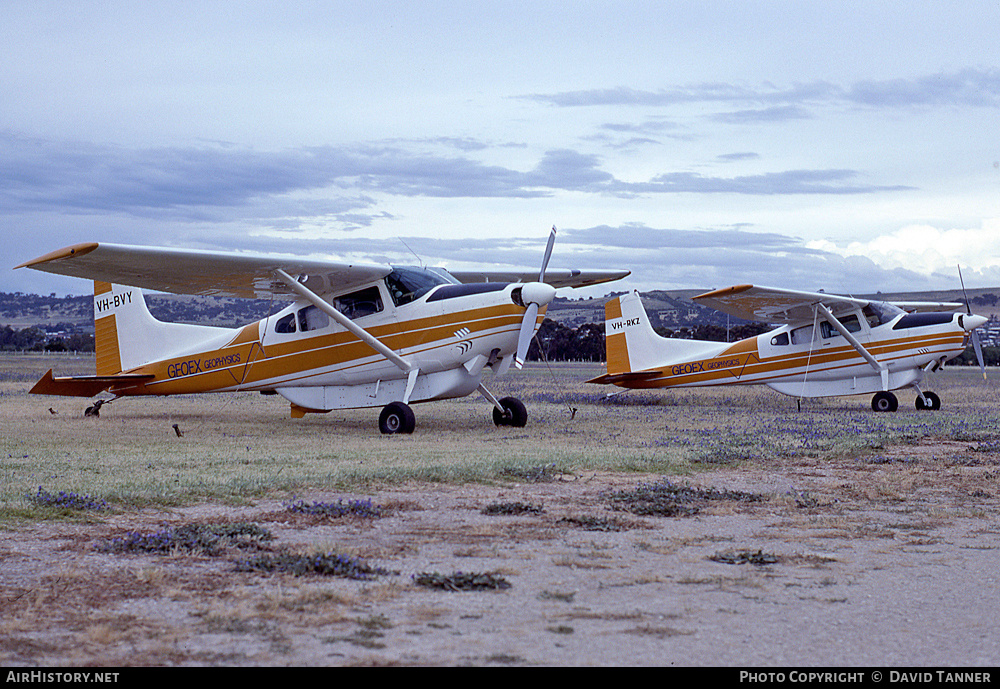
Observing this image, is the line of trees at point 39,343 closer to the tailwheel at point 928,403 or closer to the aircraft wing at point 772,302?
the aircraft wing at point 772,302

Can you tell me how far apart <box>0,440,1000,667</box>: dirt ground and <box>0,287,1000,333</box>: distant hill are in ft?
321

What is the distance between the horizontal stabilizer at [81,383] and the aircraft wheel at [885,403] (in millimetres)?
16630

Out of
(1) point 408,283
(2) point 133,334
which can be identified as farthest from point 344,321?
(2) point 133,334

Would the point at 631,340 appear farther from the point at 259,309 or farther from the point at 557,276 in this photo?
the point at 259,309

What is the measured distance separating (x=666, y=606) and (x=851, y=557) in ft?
5.88

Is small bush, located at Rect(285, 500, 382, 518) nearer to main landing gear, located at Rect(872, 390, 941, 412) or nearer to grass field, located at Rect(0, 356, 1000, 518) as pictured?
grass field, located at Rect(0, 356, 1000, 518)

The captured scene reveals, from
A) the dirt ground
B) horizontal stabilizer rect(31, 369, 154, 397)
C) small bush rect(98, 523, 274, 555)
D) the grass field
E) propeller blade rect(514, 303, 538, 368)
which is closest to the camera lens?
the dirt ground

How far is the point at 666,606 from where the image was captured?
443 cm

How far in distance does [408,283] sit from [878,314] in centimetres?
1336

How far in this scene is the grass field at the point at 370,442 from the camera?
8.41m

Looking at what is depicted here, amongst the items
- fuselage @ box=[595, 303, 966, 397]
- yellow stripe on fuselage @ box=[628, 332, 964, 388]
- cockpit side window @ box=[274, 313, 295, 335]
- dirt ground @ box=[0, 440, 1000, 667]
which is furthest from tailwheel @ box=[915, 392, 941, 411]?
dirt ground @ box=[0, 440, 1000, 667]

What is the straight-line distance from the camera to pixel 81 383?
17.1 metres

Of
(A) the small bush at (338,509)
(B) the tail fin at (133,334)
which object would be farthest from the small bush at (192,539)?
(B) the tail fin at (133,334)

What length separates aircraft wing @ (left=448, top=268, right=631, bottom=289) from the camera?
17528mm
